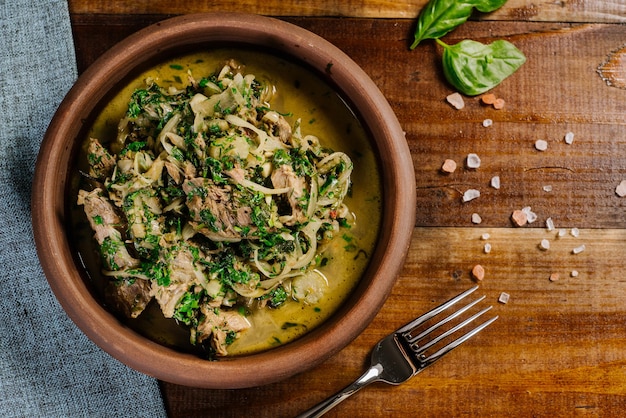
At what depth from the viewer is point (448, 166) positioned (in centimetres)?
276

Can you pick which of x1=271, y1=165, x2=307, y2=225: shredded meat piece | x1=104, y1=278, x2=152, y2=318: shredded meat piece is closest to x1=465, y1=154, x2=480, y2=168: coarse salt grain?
x1=271, y1=165, x2=307, y2=225: shredded meat piece

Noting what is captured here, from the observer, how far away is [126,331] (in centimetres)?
227

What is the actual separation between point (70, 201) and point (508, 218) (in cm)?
185

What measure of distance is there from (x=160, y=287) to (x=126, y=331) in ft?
0.69

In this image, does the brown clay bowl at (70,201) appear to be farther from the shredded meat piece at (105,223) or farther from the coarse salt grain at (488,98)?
the coarse salt grain at (488,98)

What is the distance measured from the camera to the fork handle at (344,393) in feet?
8.79

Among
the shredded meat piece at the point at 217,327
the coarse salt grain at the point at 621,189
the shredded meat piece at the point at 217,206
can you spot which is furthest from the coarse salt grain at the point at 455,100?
the shredded meat piece at the point at 217,327

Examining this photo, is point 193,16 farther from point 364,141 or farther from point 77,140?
point 364,141

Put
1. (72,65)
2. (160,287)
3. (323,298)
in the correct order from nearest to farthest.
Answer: (160,287)
(323,298)
(72,65)

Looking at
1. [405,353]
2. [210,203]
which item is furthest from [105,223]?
[405,353]

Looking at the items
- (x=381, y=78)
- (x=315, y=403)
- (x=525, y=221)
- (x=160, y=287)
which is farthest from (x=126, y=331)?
(x=525, y=221)

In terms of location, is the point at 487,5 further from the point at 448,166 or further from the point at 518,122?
the point at 448,166

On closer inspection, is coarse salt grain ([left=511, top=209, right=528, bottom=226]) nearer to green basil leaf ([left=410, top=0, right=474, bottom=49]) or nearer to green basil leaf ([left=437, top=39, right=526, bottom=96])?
green basil leaf ([left=437, top=39, right=526, bottom=96])

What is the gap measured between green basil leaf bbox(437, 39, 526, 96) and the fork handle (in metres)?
1.29
